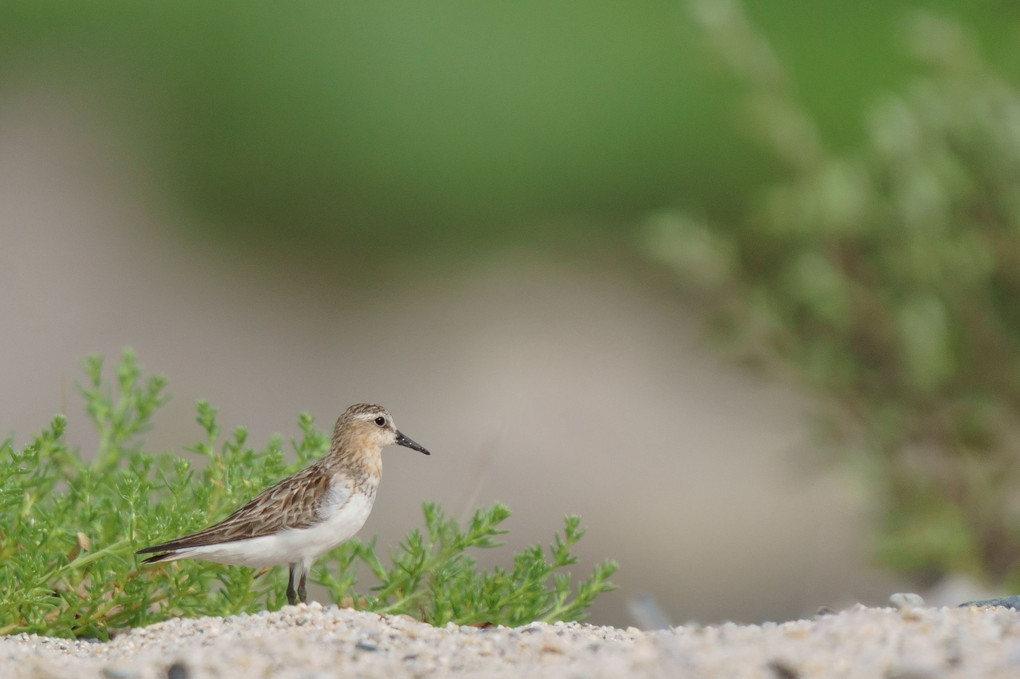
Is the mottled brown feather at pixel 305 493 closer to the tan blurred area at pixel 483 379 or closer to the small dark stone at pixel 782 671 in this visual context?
the small dark stone at pixel 782 671

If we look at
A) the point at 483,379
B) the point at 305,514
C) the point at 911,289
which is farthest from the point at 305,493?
the point at 483,379

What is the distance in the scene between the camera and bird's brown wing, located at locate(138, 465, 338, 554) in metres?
4.91

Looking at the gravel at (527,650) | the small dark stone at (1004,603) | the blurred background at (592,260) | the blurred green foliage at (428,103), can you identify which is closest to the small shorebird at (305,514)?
the gravel at (527,650)

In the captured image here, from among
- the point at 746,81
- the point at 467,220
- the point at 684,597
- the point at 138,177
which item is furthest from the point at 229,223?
the point at 746,81

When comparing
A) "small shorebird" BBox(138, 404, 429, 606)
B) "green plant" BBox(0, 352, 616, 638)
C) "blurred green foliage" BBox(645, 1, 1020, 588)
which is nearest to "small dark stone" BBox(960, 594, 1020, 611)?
"green plant" BBox(0, 352, 616, 638)

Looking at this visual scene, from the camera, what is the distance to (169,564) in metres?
5.33

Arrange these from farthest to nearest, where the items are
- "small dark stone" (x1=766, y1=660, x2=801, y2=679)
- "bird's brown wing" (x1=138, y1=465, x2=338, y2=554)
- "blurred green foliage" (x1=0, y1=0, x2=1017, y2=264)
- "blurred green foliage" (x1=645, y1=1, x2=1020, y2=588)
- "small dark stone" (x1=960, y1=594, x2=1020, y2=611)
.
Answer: "blurred green foliage" (x1=0, y1=0, x2=1017, y2=264) < "blurred green foliage" (x1=645, y1=1, x2=1020, y2=588) < "small dark stone" (x1=960, y1=594, x2=1020, y2=611) < "bird's brown wing" (x1=138, y1=465, x2=338, y2=554) < "small dark stone" (x1=766, y1=660, x2=801, y2=679)

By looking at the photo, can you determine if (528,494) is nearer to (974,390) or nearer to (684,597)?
(684,597)

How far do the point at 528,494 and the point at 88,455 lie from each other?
3.83 metres

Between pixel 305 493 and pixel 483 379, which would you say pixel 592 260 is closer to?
pixel 483 379

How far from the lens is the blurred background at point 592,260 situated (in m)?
8.64

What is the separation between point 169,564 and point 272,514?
0.48 m

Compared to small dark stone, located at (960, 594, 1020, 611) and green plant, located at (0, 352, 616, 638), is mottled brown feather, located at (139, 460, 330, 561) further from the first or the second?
small dark stone, located at (960, 594, 1020, 611)

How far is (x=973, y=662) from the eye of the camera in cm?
386
